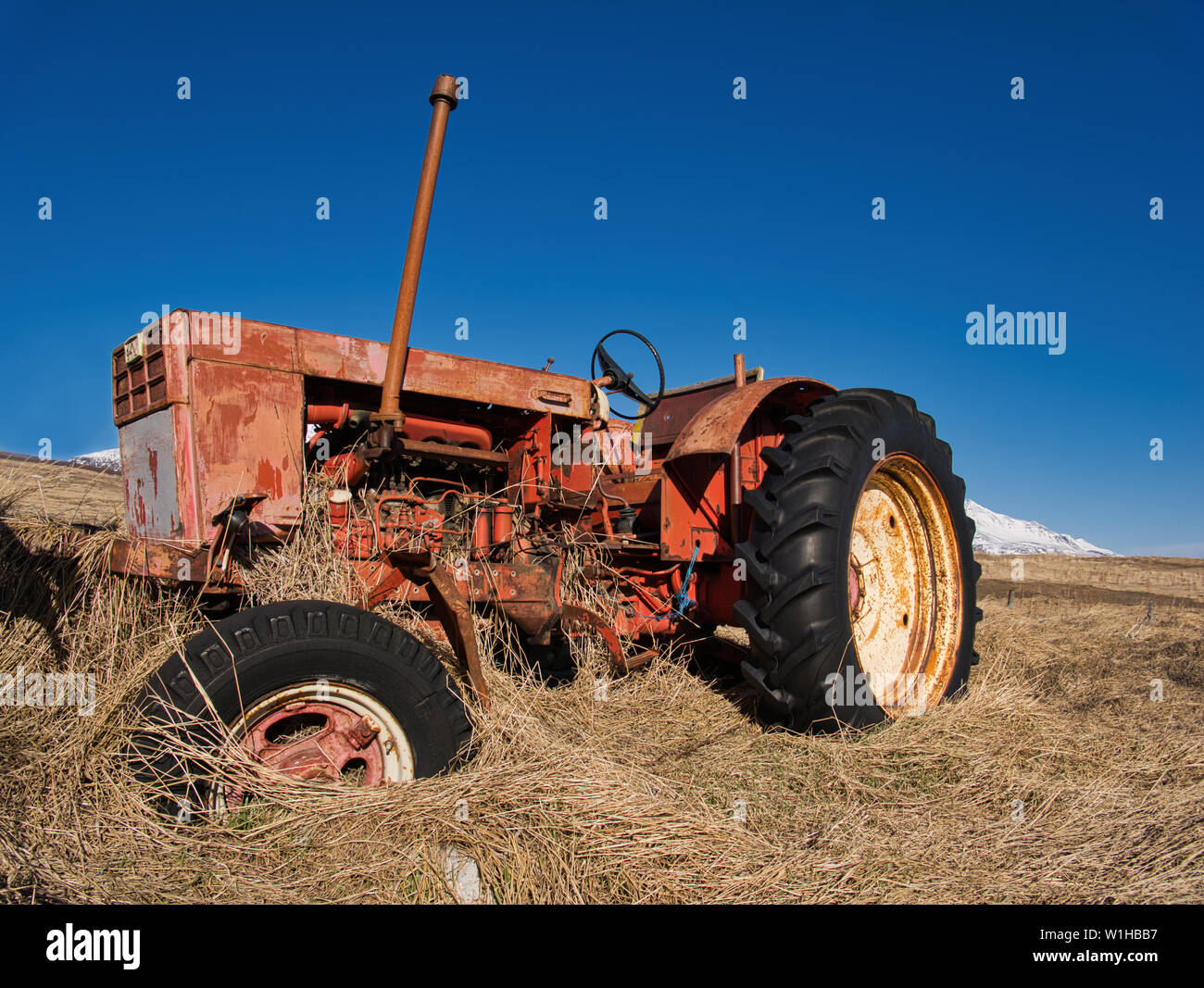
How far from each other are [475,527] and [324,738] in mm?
1366

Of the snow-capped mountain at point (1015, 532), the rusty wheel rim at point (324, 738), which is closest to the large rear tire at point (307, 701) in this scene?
the rusty wheel rim at point (324, 738)

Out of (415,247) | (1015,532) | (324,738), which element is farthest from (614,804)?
(1015,532)

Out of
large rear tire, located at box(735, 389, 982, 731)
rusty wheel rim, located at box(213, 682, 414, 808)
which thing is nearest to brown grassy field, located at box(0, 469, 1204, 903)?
rusty wheel rim, located at box(213, 682, 414, 808)

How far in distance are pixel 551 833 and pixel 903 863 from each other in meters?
0.97

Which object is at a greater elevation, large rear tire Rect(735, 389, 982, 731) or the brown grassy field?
large rear tire Rect(735, 389, 982, 731)

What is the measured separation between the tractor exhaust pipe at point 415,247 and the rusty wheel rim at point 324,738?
3.65 ft

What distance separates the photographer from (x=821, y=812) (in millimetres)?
2385

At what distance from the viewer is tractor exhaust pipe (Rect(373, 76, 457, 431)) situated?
9.55 feet

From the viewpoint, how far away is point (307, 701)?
2.10 meters

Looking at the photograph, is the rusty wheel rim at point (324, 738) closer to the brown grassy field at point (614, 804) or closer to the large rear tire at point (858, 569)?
the brown grassy field at point (614, 804)

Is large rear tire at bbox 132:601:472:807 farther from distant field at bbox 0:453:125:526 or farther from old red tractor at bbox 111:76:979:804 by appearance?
distant field at bbox 0:453:125:526
